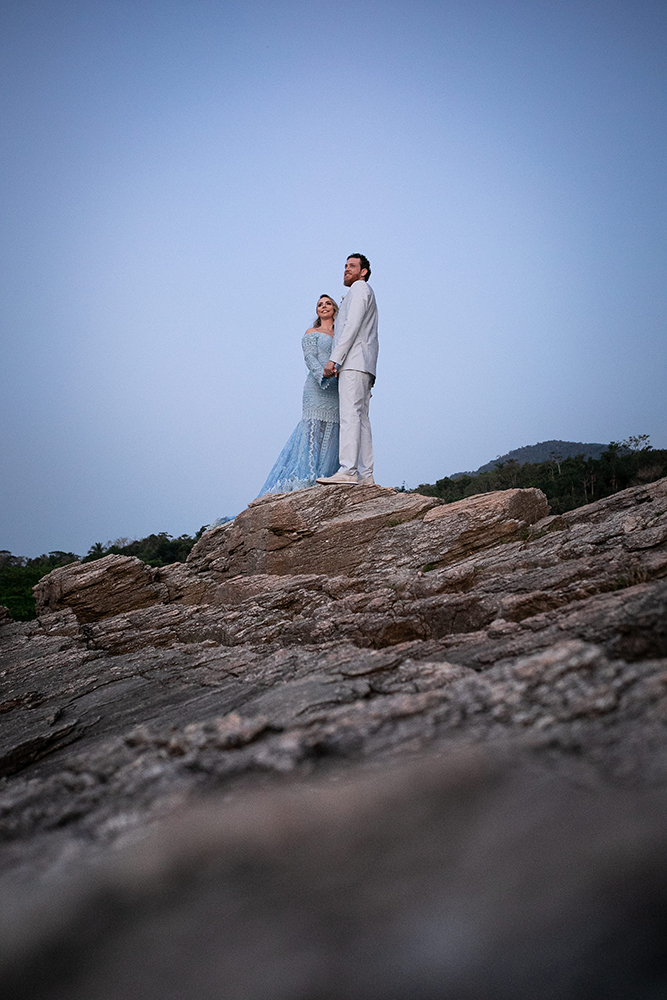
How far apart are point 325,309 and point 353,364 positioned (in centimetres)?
183

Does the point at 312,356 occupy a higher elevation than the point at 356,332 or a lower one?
lower

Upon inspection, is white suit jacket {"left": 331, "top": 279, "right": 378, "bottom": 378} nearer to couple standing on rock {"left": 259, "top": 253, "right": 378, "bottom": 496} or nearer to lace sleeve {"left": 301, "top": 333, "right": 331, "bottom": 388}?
couple standing on rock {"left": 259, "top": 253, "right": 378, "bottom": 496}

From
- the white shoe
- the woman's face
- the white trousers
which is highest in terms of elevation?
the woman's face

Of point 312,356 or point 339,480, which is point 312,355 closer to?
point 312,356

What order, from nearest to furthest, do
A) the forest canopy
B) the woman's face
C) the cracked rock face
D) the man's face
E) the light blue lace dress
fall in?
the cracked rock face
the man's face
the light blue lace dress
the woman's face
the forest canopy

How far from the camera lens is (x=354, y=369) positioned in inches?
409

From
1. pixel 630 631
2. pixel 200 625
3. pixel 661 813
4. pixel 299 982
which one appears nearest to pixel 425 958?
pixel 299 982

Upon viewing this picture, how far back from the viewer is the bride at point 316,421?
11008 millimetres

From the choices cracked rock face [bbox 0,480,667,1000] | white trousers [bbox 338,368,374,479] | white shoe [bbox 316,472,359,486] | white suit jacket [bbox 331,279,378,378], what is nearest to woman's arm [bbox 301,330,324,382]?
white suit jacket [bbox 331,279,378,378]

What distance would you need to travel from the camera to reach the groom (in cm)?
1032

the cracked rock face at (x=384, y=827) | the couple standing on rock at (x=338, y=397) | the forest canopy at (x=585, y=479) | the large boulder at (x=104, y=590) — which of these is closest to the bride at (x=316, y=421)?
the couple standing on rock at (x=338, y=397)

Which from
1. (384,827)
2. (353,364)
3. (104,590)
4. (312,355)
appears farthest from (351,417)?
(384,827)

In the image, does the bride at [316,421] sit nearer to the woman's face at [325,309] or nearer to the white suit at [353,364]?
the woman's face at [325,309]

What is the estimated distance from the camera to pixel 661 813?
6.78 ft
